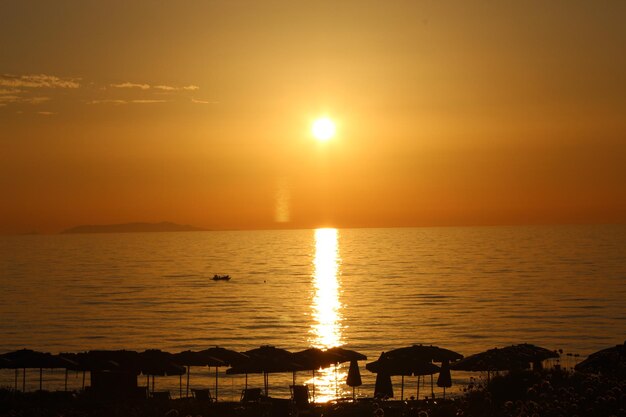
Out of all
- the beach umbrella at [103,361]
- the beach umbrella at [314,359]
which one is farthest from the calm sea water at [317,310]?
the beach umbrella at [103,361]

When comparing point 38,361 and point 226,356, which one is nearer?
point 38,361

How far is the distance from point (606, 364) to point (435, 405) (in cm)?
644

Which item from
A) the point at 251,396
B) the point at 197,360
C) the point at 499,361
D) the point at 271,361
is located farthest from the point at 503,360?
the point at 197,360

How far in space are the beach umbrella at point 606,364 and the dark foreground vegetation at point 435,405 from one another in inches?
12.6

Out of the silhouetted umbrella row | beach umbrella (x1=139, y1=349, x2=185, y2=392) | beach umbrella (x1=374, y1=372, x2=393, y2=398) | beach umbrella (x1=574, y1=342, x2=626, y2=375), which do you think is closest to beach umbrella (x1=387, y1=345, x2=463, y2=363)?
the silhouetted umbrella row

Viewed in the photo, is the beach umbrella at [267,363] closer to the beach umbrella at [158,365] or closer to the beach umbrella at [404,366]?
the beach umbrella at [158,365]

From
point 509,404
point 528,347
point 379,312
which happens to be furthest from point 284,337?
point 509,404

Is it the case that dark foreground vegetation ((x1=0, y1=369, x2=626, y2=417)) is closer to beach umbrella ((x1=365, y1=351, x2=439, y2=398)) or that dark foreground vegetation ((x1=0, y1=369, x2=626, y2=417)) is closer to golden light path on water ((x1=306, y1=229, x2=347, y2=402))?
beach umbrella ((x1=365, y1=351, x2=439, y2=398))

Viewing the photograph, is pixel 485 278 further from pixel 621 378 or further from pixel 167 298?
pixel 621 378

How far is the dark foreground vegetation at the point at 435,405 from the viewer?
21.8 m

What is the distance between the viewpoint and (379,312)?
7431cm

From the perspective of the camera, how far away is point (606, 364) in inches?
1069

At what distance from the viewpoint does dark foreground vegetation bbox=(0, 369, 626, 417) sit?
21828mm

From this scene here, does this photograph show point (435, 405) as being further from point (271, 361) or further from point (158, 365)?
point (158, 365)
